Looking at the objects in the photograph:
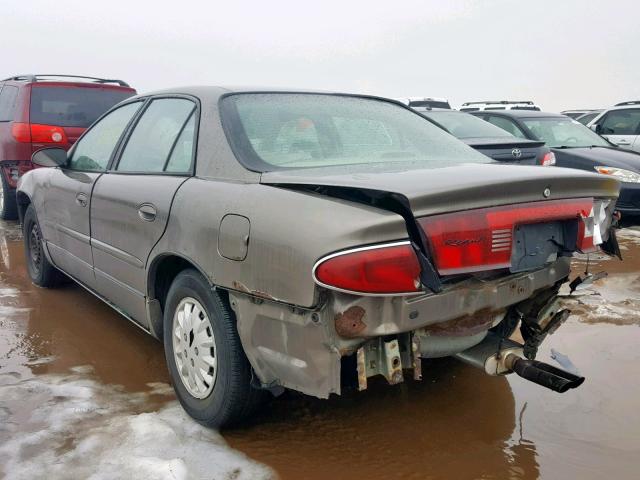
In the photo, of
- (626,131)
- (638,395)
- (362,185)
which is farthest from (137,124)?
(626,131)

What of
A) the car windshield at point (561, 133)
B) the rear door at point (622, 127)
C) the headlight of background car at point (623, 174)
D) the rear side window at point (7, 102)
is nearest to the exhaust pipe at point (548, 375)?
the headlight of background car at point (623, 174)

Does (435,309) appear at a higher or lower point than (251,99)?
lower

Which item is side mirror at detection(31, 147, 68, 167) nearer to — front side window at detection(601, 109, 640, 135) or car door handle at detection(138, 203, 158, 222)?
car door handle at detection(138, 203, 158, 222)

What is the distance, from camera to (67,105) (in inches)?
311

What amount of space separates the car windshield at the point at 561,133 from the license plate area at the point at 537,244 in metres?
6.35

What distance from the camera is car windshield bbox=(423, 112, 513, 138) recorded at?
24.2 ft

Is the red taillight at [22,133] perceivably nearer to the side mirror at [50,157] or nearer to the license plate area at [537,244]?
the side mirror at [50,157]

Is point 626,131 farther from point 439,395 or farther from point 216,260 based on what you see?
point 216,260

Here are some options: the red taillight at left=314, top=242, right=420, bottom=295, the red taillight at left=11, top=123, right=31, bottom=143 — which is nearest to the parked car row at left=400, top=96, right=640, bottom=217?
the red taillight at left=314, top=242, right=420, bottom=295

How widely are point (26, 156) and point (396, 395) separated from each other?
6.21m

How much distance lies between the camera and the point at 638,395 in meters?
3.12

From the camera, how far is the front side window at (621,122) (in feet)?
36.0

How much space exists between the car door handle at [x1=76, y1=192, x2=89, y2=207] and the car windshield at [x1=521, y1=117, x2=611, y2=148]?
6428mm

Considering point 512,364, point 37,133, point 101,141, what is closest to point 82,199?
point 101,141
